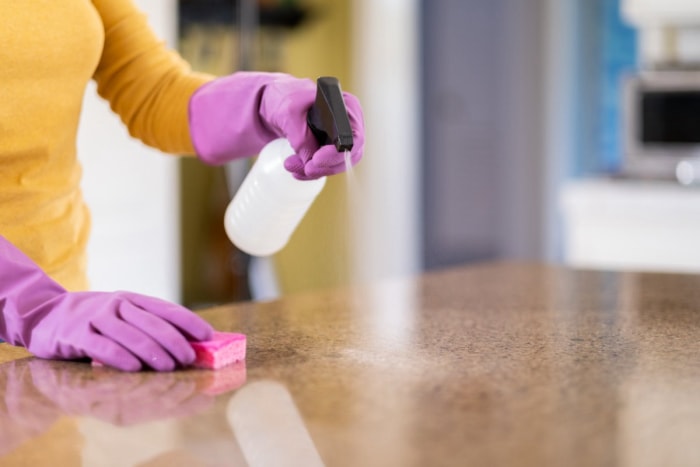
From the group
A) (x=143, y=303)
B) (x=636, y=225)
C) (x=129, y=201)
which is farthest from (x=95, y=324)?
(x=636, y=225)

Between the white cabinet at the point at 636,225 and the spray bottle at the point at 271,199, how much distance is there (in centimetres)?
197

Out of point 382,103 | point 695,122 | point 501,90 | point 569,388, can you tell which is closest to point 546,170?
point 501,90

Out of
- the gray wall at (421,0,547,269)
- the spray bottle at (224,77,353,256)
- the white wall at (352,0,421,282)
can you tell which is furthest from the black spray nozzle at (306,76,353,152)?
the gray wall at (421,0,547,269)

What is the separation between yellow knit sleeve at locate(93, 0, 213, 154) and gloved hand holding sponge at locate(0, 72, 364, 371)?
152 millimetres

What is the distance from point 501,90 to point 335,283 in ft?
3.85

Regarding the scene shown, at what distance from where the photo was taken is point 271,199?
1.21 m

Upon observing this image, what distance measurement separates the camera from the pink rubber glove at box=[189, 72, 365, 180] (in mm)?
1123

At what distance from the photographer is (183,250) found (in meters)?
3.95

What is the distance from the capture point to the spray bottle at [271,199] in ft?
3.91

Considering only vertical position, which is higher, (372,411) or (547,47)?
(547,47)

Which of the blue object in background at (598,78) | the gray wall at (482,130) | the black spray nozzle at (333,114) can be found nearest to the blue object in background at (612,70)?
the blue object in background at (598,78)

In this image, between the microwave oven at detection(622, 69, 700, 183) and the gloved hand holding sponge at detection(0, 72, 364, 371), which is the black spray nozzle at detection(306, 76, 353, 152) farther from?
the microwave oven at detection(622, 69, 700, 183)

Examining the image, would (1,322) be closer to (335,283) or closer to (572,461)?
(572,461)

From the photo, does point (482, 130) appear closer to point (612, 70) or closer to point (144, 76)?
point (612, 70)
